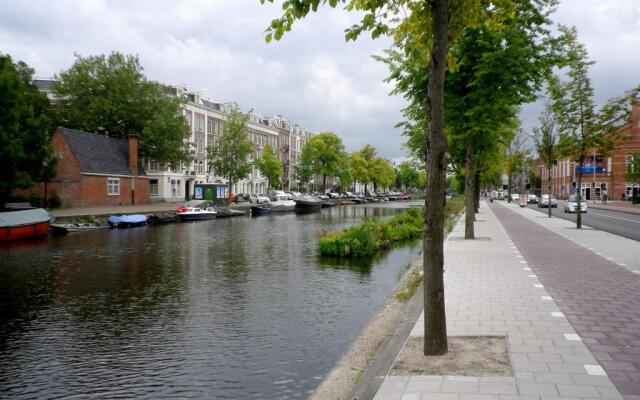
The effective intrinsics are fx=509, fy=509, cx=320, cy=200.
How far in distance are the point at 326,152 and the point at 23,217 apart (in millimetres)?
65068

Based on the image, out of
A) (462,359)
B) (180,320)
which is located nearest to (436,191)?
(462,359)

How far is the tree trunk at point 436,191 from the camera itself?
6.01 metres

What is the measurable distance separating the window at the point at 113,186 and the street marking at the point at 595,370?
45.7 meters

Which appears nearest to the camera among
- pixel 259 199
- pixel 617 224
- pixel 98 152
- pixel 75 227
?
pixel 617 224

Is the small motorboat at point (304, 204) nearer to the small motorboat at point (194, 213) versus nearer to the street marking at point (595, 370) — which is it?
the small motorboat at point (194, 213)

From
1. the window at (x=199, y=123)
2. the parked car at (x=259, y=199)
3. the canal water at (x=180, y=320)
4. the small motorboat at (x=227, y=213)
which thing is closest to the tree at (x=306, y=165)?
the parked car at (x=259, y=199)

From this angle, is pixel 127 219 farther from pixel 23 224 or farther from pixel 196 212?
pixel 23 224

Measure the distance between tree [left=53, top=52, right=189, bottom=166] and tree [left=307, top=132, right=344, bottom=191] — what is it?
3850 centimetres

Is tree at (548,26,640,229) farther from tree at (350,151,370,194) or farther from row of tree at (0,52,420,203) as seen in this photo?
tree at (350,151,370,194)

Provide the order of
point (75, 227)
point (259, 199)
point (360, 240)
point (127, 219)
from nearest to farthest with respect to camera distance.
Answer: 1. point (360, 240)
2. point (75, 227)
3. point (127, 219)
4. point (259, 199)

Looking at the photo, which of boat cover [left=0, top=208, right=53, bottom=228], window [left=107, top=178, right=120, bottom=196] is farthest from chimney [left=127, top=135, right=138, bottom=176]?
boat cover [left=0, top=208, right=53, bottom=228]

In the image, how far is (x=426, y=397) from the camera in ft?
15.8

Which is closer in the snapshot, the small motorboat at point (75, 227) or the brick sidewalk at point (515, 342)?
the brick sidewalk at point (515, 342)

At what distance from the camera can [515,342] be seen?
6.54 metres
